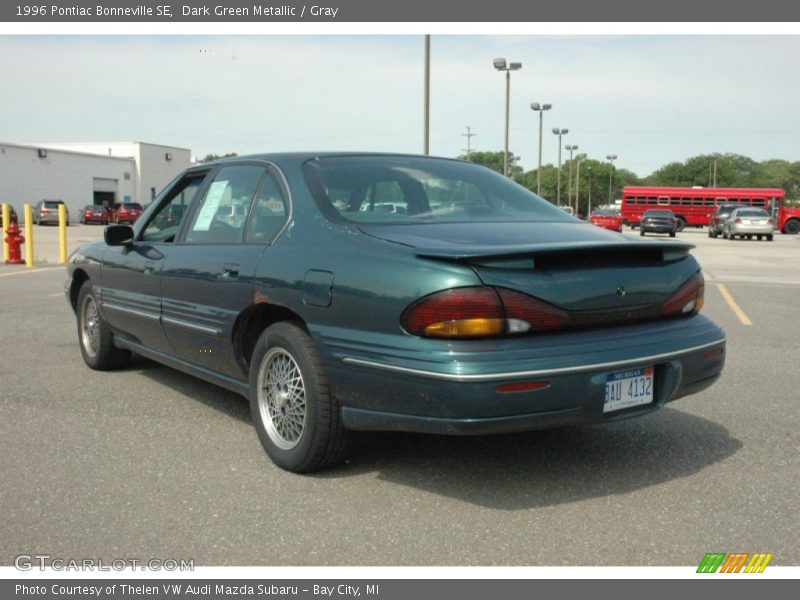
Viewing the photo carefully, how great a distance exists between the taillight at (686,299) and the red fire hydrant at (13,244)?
1513 centimetres

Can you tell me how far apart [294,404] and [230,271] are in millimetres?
837

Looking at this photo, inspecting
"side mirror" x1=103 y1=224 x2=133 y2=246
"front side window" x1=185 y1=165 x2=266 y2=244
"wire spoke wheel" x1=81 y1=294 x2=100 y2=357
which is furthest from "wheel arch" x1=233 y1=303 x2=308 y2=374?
"wire spoke wheel" x1=81 y1=294 x2=100 y2=357

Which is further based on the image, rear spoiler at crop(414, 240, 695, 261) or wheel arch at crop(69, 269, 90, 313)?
wheel arch at crop(69, 269, 90, 313)

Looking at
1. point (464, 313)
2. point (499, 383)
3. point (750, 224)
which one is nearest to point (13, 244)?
point (464, 313)

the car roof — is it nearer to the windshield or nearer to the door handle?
the windshield

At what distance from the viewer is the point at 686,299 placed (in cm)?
400

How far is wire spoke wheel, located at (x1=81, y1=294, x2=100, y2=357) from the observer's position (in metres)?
6.22

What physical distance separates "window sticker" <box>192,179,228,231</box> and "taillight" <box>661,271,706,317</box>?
8.38 ft

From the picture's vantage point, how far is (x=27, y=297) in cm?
1098

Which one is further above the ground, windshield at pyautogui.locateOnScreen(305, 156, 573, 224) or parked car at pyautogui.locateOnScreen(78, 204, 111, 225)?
windshield at pyautogui.locateOnScreen(305, 156, 573, 224)

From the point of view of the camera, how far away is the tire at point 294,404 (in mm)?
3744

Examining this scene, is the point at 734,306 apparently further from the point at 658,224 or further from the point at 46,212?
the point at 46,212
